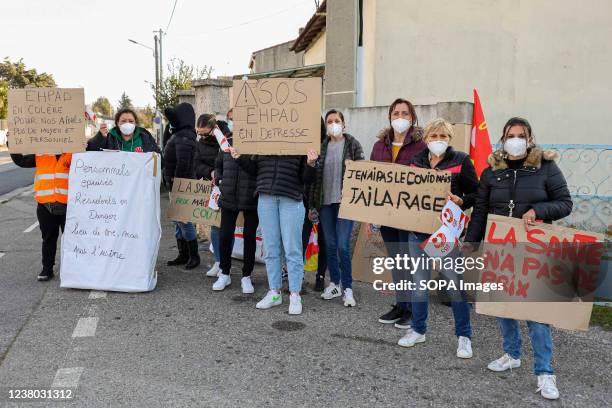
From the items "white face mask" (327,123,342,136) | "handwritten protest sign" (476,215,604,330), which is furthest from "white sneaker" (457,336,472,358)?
"white face mask" (327,123,342,136)

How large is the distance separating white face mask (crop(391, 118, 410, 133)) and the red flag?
1337mm

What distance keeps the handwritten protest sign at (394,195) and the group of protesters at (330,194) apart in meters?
0.10

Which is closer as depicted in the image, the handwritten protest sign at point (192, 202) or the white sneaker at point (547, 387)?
the white sneaker at point (547, 387)

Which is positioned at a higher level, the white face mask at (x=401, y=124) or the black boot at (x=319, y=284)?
the white face mask at (x=401, y=124)

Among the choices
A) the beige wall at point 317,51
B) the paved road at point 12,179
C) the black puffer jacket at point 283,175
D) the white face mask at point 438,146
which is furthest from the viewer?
the beige wall at point 317,51

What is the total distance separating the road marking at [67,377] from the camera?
11.2ft

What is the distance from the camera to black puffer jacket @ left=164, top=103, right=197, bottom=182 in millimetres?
6438

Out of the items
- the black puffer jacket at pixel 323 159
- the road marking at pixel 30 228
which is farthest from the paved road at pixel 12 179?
the black puffer jacket at pixel 323 159

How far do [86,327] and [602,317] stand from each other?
4476mm

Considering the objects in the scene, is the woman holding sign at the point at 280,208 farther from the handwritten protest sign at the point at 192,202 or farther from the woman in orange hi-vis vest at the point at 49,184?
the woman in orange hi-vis vest at the point at 49,184

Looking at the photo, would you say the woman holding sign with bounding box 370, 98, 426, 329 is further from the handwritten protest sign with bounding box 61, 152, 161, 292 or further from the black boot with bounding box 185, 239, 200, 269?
the black boot with bounding box 185, 239, 200, 269

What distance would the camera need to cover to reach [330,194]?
5090mm

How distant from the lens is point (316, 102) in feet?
15.4

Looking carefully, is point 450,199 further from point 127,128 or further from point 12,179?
point 12,179
